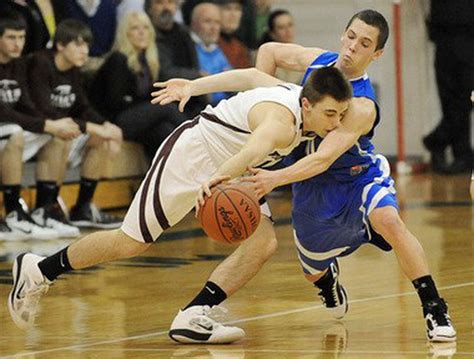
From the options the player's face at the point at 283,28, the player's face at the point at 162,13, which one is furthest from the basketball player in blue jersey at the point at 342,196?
the player's face at the point at 283,28

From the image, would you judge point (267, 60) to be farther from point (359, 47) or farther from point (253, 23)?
point (253, 23)

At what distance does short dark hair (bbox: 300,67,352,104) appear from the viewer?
239 inches

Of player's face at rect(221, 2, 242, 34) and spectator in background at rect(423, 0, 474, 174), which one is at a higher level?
player's face at rect(221, 2, 242, 34)

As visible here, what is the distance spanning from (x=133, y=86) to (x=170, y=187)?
18.7ft

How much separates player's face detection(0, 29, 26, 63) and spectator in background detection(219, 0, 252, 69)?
326 centimetres

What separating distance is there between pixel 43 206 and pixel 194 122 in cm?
440

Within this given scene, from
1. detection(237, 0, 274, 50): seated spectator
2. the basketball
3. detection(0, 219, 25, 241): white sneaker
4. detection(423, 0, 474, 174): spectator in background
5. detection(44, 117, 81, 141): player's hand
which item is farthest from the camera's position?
detection(423, 0, 474, 174): spectator in background

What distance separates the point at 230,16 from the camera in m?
13.6

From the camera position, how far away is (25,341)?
20.9 ft

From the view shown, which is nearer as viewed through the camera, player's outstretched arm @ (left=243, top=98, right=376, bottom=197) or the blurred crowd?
player's outstretched arm @ (left=243, top=98, right=376, bottom=197)

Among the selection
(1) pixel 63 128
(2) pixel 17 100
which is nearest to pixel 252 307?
(1) pixel 63 128

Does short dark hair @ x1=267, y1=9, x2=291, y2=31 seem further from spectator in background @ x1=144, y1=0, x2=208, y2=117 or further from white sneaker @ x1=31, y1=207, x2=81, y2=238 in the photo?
white sneaker @ x1=31, y1=207, x2=81, y2=238

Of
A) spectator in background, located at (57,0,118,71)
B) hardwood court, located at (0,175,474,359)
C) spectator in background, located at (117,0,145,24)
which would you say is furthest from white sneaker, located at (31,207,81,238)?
spectator in background, located at (117,0,145,24)

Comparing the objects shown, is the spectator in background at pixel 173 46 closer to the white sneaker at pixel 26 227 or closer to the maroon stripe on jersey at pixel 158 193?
the white sneaker at pixel 26 227
